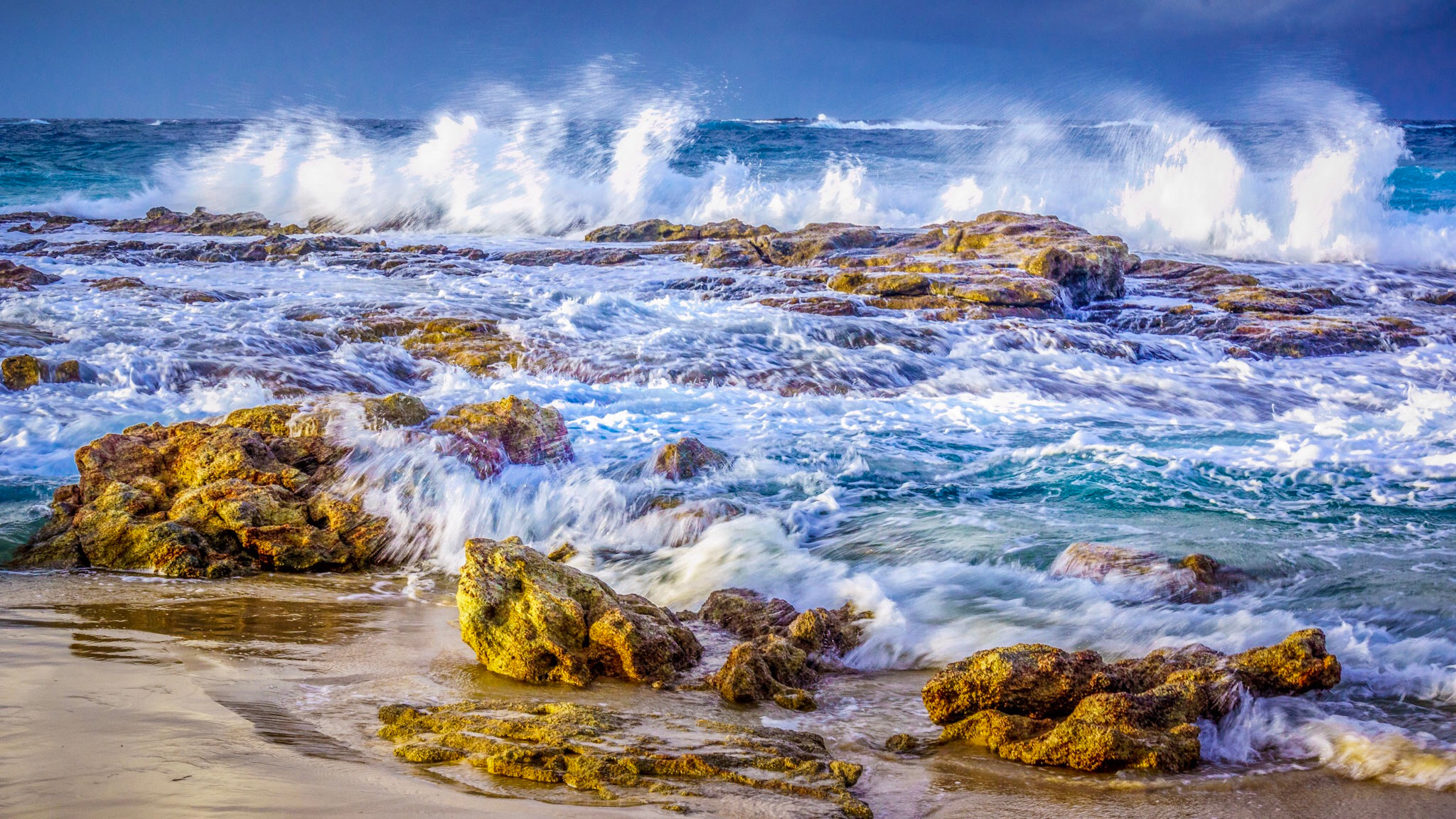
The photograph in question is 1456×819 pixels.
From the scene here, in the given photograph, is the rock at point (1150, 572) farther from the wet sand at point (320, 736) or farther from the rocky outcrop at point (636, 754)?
the rocky outcrop at point (636, 754)

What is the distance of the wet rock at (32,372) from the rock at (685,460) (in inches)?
201

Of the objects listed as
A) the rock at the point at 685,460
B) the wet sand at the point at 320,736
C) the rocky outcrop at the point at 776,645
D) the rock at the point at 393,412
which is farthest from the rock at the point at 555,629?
the rock at the point at 393,412

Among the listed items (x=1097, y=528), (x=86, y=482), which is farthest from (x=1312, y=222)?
(x=86, y=482)

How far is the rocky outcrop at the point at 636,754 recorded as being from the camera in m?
2.32

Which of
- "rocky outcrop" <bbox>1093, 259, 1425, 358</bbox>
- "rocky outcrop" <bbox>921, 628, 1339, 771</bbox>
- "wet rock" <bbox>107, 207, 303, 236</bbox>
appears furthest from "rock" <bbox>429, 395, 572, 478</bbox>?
"wet rock" <bbox>107, 207, 303, 236</bbox>

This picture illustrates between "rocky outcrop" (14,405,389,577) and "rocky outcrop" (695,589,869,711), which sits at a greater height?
"rocky outcrop" (14,405,389,577)

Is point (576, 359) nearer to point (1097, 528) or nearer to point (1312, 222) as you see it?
point (1097, 528)

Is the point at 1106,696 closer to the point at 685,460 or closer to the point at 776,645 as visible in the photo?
the point at 776,645

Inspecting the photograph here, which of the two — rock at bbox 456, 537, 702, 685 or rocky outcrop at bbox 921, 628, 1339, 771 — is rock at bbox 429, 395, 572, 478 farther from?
rocky outcrop at bbox 921, 628, 1339, 771

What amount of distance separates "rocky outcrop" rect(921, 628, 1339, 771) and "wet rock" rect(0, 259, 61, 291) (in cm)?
1314

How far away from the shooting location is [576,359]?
967 centimetres

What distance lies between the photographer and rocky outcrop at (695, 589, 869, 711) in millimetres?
3195

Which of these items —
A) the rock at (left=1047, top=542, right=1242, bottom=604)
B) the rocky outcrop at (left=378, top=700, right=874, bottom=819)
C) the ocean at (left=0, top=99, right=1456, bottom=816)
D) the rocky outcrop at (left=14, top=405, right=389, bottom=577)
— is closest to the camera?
the rocky outcrop at (left=378, top=700, right=874, bottom=819)

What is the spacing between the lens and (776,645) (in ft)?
11.4
